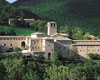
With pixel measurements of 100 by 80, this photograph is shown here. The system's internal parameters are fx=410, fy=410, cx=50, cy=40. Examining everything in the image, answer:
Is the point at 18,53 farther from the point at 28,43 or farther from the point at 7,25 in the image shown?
the point at 7,25

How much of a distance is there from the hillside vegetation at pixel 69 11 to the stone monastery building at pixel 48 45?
20542mm

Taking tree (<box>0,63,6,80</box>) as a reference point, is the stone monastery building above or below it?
above

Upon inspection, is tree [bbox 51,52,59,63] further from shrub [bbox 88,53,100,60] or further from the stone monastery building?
shrub [bbox 88,53,100,60]

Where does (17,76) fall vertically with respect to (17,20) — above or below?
below

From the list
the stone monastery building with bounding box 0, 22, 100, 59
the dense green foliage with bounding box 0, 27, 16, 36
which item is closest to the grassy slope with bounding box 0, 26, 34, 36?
the dense green foliage with bounding box 0, 27, 16, 36

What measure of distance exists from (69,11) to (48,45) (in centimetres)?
5023

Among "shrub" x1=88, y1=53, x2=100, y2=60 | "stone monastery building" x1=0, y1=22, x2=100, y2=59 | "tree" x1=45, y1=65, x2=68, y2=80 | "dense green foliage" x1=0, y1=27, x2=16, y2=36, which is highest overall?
"dense green foliage" x1=0, y1=27, x2=16, y2=36

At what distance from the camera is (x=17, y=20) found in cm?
6500

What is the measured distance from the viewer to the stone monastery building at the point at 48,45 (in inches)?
1923

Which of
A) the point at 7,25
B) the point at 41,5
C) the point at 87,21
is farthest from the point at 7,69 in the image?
the point at 41,5

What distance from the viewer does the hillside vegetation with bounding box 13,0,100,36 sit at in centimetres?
8269

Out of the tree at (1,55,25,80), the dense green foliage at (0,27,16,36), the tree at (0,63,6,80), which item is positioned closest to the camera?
the tree at (0,63,6,80)

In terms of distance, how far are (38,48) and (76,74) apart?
6.10 m

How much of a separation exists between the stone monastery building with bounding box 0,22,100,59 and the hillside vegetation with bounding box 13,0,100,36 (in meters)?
20.5
